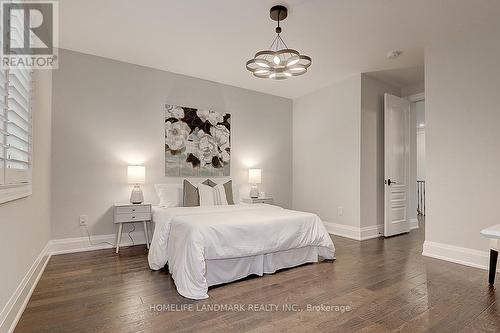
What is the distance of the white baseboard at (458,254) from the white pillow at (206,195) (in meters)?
2.97

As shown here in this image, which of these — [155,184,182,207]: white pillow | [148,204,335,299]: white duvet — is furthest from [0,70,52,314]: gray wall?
[155,184,182,207]: white pillow

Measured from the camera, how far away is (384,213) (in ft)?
15.4

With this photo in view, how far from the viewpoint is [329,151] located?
Answer: 5.05m

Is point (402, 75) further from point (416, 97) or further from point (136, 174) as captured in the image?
point (136, 174)

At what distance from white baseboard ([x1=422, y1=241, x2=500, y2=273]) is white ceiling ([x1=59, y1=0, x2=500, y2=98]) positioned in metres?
2.56

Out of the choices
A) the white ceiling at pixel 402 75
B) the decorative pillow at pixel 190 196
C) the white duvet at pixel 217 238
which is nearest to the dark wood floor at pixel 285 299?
the white duvet at pixel 217 238

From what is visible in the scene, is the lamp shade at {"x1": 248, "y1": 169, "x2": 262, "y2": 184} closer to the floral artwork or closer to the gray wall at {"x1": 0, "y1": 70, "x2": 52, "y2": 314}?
the floral artwork

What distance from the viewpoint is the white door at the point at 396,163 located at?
183 inches

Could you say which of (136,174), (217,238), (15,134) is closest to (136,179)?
(136,174)

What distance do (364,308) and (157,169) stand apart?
3375mm

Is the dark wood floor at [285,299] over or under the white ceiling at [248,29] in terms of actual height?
under

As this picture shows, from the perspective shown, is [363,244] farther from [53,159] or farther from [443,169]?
[53,159]

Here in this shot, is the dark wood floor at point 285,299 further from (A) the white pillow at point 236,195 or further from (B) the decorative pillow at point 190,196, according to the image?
(A) the white pillow at point 236,195

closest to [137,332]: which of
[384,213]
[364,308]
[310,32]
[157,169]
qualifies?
[364,308]
